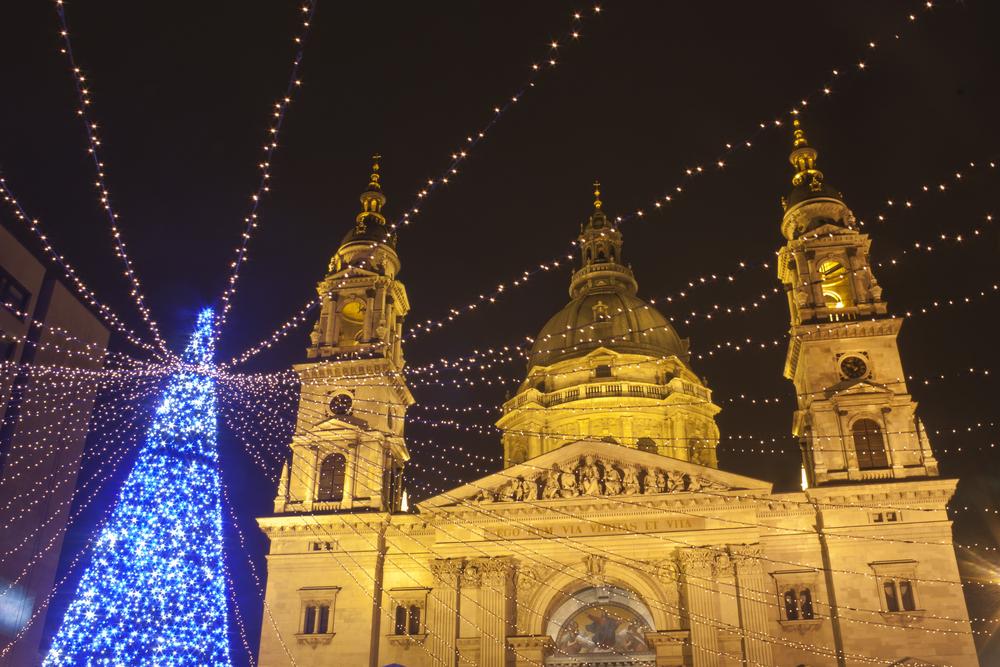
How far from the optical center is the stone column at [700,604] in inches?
1184

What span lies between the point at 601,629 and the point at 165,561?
14.9 metres

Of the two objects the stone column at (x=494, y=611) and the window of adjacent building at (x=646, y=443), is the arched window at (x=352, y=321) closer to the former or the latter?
the stone column at (x=494, y=611)

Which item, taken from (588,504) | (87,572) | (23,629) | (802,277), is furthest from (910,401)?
(23,629)

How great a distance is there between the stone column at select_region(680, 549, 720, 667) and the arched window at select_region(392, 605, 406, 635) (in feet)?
32.8

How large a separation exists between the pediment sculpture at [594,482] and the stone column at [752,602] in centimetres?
253

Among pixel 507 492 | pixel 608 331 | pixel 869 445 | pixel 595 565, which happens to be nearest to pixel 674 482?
pixel 595 565

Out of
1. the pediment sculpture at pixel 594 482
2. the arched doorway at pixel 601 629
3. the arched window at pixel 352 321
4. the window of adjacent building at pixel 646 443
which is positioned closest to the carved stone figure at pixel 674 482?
the pediment sculpture at pixel 594 482

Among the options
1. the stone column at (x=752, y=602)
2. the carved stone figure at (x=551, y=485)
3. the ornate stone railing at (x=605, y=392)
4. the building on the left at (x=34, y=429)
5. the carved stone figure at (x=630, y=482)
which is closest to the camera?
the stone column at (x=752, y=602)

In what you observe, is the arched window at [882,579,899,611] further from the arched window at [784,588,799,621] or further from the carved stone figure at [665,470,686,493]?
the carved stone figure at [665,470,686,493]

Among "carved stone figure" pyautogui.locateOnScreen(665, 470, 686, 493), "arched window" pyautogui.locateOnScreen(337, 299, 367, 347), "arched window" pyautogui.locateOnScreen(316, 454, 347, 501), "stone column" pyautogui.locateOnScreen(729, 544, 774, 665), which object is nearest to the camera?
"stone column" pyautogui.locateOnScreen(729, 544, 774, 665)

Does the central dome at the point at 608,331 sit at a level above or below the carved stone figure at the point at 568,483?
above

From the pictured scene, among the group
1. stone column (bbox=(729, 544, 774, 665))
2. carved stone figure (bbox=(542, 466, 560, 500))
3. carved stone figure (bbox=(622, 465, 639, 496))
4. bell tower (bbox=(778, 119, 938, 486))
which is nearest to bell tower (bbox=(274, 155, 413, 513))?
carved stone figure (bbox=(542, 466, 560, 500))

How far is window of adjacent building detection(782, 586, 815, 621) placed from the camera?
31531mm

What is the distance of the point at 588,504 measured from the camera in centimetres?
3353
